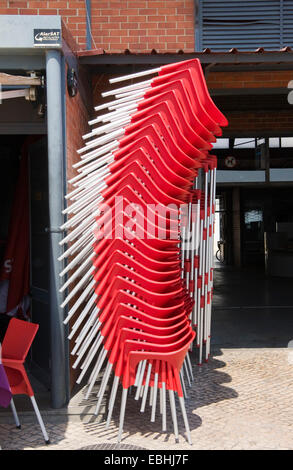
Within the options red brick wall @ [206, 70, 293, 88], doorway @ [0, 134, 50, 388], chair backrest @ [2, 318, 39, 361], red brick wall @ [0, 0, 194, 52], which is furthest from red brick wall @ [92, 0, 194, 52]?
chair backrest @ [2, 318, 39, 361]

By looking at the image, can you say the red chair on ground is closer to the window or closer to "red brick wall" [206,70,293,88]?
the window

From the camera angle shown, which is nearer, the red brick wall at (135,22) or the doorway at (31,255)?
the doorway at (31,255)

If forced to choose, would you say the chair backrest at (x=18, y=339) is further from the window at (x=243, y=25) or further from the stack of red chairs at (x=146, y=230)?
the window at (x=243, y=25)

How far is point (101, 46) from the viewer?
22.6 feet

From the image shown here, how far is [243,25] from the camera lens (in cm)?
687

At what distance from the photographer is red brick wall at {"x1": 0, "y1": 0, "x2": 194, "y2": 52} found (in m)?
6.88

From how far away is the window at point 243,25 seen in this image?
687cm

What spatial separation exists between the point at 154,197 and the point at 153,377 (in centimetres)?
137

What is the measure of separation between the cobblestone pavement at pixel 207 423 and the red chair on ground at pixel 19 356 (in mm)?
212

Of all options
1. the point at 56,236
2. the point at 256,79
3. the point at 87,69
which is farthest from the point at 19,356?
the point at 256,79

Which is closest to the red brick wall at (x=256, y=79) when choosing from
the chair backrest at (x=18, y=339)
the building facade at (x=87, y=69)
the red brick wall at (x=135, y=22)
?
the building facade at (x=87, y=69)

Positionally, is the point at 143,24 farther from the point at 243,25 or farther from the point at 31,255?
the point at 31,255
